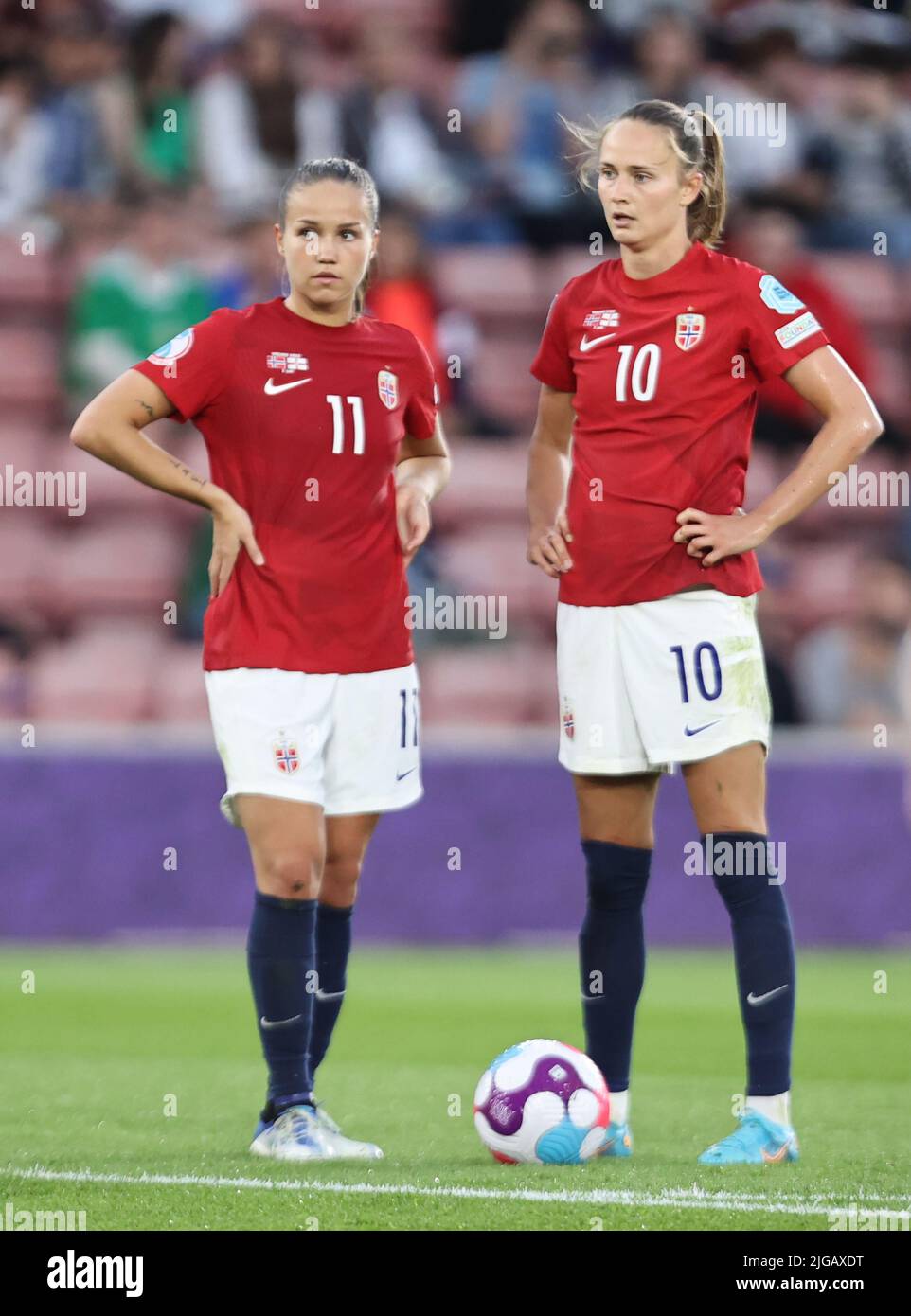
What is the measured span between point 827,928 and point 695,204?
17.3ft

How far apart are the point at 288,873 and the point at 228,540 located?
740mm

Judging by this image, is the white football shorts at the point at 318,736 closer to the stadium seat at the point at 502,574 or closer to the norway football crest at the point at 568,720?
the norway football crest at the point at 568,720

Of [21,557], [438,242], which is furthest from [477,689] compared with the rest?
[438,242]

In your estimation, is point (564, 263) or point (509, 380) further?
point (509, 380)

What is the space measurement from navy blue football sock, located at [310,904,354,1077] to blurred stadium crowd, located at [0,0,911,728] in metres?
5.67

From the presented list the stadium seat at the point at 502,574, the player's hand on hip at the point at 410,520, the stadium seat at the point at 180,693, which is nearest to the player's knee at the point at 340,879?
the player's hand on hip at the point at 410,520

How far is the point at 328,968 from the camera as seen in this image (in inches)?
191

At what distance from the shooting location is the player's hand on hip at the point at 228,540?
458cm

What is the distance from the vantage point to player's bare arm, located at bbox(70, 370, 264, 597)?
452 centimetres

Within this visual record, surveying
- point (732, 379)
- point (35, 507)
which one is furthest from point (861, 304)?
point (732, 379)

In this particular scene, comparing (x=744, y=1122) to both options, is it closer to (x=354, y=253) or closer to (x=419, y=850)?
(x=354, y=253)

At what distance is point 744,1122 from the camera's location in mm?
4375

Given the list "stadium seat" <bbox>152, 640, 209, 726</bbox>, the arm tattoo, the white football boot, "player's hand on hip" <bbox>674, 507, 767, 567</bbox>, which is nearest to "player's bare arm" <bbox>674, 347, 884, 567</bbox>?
"player's hand on hip" <bbox>674, 507, 767, 567</bbox>

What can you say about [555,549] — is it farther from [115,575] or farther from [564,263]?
[564,263]
